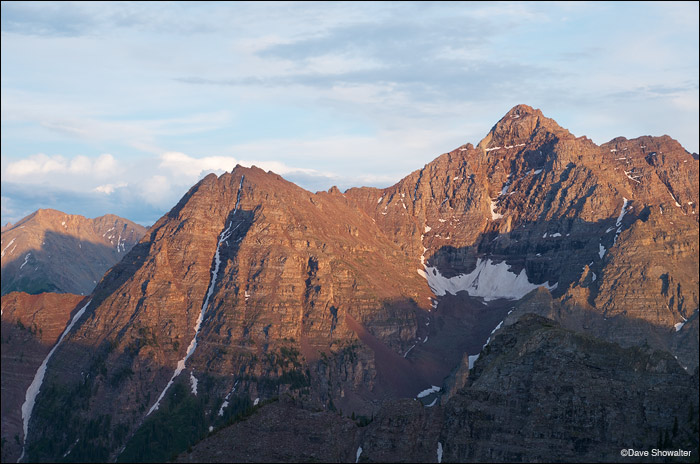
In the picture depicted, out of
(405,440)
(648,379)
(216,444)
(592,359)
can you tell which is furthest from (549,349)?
(216,444)

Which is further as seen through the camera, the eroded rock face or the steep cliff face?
the steep cliff face

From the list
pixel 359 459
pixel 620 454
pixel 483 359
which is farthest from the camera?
pixel 483 359

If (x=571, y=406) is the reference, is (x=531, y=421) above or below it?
below

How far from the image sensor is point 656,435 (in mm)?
168250

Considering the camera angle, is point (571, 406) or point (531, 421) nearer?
point (531, 421)

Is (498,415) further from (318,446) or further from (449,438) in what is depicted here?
(318,446)

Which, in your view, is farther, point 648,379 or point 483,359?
point 483,359

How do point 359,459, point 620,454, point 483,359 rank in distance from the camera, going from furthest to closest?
1. point 483,359
2. point 359,459
3. point 620,454

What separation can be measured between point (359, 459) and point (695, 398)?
66.5 m

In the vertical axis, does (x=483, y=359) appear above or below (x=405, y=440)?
above

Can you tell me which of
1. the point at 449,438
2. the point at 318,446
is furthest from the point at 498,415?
the point at 318,446

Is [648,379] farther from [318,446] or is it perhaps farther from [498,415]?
[318,446]

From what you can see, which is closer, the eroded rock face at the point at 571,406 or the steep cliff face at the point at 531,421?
the eroded rock face at the point at 571,406

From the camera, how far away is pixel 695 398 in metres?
170
